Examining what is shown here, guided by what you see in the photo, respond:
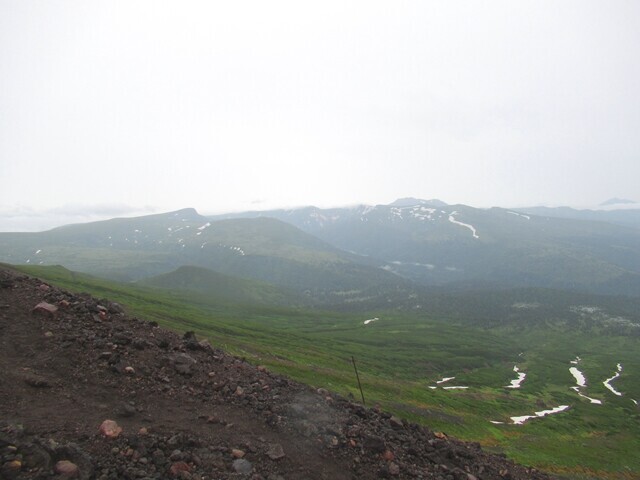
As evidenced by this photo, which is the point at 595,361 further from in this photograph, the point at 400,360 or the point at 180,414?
the point at 180,414

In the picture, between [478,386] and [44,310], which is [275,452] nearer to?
[44,310]

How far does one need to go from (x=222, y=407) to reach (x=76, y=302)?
11255 millimetres

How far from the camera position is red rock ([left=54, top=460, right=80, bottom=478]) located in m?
9.84

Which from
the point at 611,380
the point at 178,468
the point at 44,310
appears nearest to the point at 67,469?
the point at 178,468

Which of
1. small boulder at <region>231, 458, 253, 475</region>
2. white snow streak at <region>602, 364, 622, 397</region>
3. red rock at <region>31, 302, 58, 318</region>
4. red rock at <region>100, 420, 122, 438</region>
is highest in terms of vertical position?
red rock at <region>31, 302, 58, 318</region>

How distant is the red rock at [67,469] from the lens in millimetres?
9844

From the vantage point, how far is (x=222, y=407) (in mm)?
16391

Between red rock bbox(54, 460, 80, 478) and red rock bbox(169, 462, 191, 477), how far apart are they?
2613 mm

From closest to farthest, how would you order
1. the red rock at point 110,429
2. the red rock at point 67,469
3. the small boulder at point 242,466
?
the red rock at point 67,469 < the red rock at point 110,429 < the small boulder at point 242,466

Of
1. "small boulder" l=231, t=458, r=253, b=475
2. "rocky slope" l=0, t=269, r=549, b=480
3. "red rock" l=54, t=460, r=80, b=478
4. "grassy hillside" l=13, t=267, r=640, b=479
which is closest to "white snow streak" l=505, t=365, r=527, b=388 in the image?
"grassy hillside" l=13, t=267, r=640, b=479

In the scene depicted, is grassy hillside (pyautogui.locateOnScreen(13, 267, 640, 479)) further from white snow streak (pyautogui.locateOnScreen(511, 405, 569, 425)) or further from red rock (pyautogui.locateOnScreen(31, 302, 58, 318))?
red rock (pyautogui.locateOnScreen(31, 302, 58, 318))

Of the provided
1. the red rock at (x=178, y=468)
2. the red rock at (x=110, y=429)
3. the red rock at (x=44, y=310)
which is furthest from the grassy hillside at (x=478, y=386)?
the red rock at (x=44, y=310)

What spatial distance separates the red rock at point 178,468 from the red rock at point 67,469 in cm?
261

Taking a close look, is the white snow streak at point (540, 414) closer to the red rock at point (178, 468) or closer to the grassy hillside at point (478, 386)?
the grassy hillside at point (478, 386)
